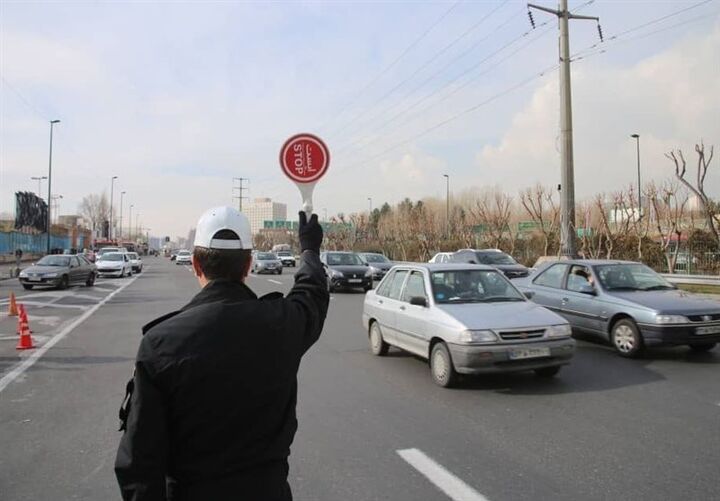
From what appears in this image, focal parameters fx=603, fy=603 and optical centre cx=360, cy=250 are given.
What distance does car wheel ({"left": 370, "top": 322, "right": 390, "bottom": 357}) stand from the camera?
32.2ft

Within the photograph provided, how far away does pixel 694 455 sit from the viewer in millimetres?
4965

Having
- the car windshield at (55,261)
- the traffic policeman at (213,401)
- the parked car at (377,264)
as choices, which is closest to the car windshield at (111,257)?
the car windshield at (55,261)

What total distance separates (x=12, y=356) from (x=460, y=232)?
43.8 metres

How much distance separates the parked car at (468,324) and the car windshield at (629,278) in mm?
2520

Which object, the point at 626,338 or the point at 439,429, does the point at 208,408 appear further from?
the point at 626,338

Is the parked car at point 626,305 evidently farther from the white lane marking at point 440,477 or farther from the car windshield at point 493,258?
the car windshield at point 493,258

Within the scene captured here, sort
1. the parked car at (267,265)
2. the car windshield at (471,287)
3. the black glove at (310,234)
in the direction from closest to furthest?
the black glove at (310,234)
the car windshield at (471,287)
the parked car at (267,265)

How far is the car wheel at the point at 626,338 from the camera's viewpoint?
9.20 meters

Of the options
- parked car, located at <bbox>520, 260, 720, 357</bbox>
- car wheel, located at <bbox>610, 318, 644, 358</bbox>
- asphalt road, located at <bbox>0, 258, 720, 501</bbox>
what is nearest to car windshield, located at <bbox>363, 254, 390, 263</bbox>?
parked car, located at <bbox>520, 260, 720, 357</bbox>

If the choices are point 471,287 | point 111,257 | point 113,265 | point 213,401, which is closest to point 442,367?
point 471,287

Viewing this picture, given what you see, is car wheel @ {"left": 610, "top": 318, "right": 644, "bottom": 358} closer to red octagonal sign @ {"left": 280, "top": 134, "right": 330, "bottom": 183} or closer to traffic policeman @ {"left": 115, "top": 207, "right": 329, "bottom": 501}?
red octagonal sign @ {"left": 280, "top": 134, "right": 330, "bottom": 183}

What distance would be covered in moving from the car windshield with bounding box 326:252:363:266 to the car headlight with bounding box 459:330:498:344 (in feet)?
59.3

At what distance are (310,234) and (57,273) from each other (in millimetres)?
25472

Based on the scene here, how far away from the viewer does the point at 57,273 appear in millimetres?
24984
